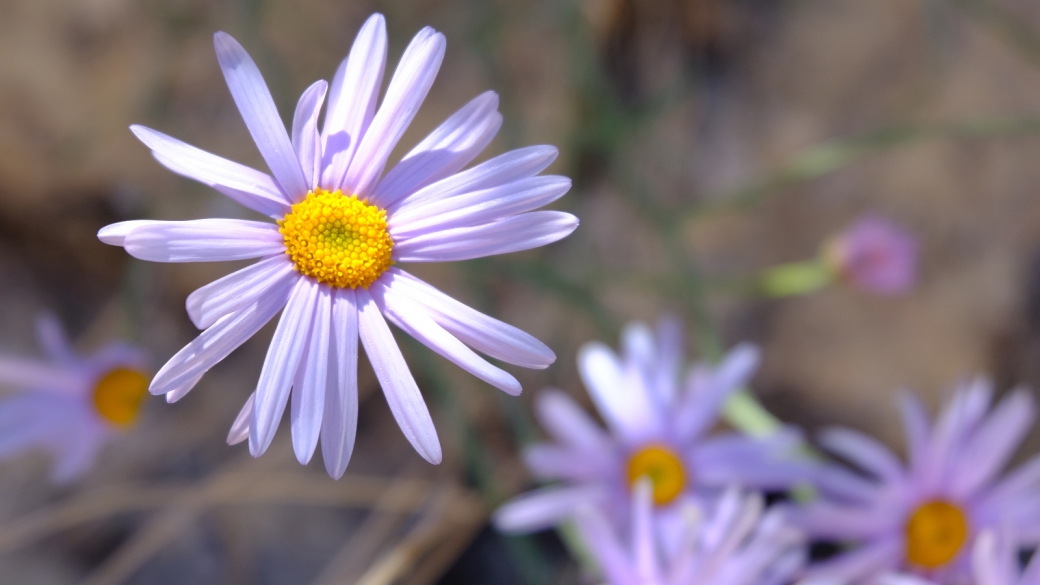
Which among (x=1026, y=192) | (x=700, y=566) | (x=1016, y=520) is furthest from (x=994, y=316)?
(x=700, y=566)

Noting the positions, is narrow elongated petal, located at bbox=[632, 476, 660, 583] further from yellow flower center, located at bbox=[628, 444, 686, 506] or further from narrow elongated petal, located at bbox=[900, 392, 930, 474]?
narrow elongated petal, located at bbox=[900, 392, 930, 474]

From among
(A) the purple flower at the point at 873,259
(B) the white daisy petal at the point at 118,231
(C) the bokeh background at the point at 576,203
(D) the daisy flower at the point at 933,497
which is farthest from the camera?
(C) the bokeh background at the point at 576,203

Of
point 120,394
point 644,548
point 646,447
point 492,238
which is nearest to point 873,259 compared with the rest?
point 646,447

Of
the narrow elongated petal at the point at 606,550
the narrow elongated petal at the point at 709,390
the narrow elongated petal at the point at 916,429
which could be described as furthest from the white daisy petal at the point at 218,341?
the narrow elongated petal at the point at 916,429

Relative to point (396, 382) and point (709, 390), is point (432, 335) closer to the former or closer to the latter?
point (396, 382)

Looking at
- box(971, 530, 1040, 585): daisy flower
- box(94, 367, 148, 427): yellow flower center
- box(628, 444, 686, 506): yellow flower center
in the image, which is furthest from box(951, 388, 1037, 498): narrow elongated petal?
box(94, 367, 148, 427): yellow flower center

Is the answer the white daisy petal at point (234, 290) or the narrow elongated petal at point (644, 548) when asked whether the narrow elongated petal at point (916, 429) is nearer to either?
the narrow elongated petal at point (644, 548)

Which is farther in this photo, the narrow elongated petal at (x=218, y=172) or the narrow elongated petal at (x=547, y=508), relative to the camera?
the narrow elongated petal at (x=547, y=508)
